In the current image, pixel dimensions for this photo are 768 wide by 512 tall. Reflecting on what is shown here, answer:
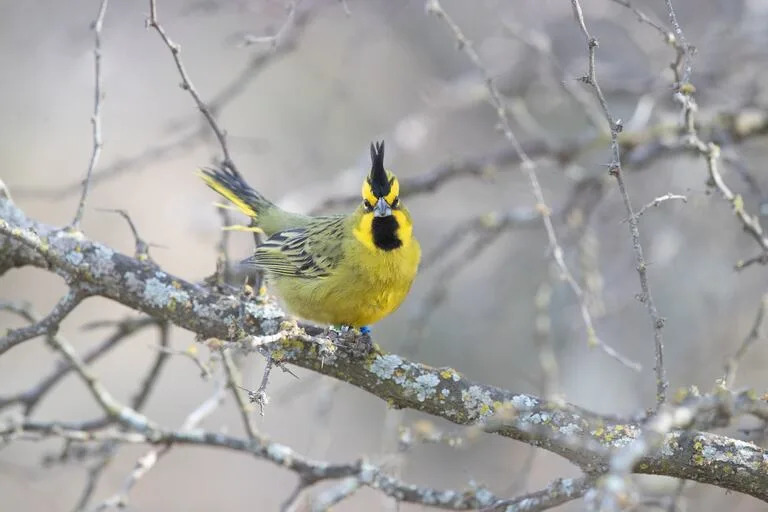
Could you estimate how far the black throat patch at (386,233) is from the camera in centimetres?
461

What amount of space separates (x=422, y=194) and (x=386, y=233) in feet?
5.22

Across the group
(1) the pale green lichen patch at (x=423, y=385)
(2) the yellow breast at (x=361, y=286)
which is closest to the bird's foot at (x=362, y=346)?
(1) the pale green lichen patch at (x=423, y=385)

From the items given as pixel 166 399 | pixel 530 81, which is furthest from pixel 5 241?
pixel 166 399

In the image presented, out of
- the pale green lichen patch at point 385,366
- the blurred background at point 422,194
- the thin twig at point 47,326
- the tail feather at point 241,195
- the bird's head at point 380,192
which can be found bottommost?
the thin twig at point 47,326

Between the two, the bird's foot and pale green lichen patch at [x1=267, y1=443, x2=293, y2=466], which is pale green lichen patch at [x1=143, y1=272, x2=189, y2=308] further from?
pale green lichen patch at [x1=267, y1=443, x2=293, y2=466]

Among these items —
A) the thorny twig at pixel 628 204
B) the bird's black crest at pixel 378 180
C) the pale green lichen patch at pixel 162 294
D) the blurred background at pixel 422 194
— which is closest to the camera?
the thorny twig at pixel 628 204

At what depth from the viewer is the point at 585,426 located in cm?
330

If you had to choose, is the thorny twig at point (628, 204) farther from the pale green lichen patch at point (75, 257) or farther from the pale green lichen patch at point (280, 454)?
the pale green lichen patch at point (75, 257)

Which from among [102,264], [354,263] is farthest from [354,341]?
[102,264]

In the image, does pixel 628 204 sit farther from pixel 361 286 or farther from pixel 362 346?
pixel 361 286

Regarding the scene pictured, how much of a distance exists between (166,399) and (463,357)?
12.7 ft

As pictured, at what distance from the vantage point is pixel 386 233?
466 cm

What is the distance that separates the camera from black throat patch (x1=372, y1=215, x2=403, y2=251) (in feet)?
15.1

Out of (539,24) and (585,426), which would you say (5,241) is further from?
(539,24)
